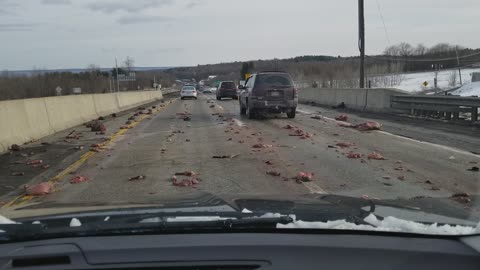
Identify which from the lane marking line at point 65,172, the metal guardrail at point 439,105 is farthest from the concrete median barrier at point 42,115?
the metal guardrail at point 439,105

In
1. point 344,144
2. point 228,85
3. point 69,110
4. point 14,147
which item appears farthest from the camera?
point 228,85

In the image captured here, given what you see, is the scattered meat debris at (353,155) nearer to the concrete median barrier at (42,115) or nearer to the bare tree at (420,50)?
the concrete median barrier at (42,115)

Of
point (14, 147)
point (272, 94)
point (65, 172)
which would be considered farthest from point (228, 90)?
point (65, 172)

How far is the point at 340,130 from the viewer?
17.0 m

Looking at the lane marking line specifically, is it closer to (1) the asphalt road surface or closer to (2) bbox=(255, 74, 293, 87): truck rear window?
(1) the asphalt road surface

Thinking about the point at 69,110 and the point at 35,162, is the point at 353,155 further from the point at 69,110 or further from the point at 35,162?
the point at 69,110

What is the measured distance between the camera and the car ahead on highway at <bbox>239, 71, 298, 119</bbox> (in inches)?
850

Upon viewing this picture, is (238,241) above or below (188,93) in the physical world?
above

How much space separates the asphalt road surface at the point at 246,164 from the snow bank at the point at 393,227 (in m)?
1.88

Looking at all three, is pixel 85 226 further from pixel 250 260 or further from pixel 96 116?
pixel 96 116

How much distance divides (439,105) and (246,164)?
1161 cm

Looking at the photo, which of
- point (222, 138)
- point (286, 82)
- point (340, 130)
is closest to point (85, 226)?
point (222, 138)

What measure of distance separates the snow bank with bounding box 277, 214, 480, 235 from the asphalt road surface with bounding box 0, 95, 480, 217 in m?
1.88

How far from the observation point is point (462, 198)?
7.13 m
